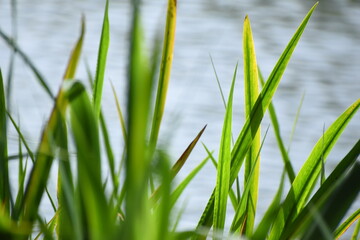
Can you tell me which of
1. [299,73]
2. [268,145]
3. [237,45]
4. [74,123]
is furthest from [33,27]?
[74,123]

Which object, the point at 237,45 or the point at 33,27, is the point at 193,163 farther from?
the point at 33,27

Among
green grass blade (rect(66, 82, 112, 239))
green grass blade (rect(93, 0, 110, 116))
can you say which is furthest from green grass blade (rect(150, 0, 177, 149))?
green grass blade (rect(66, 82, 112, 239))

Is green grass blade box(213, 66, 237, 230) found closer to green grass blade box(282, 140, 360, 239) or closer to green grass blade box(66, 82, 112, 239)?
green grass blade box(282, 140, 360, 239)

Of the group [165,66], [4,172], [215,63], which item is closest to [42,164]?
[4,172]

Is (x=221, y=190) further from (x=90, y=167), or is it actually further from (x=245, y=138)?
(x=90, y=167)

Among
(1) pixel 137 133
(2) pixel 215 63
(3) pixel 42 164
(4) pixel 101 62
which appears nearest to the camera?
(1) pixel 137 133

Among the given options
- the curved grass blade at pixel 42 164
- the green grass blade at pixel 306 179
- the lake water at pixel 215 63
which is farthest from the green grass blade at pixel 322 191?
the lake water at pixel 215 63

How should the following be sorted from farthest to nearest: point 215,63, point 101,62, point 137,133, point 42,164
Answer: point 215,63 → point 101,62 → point 42,164 → point 137,133
